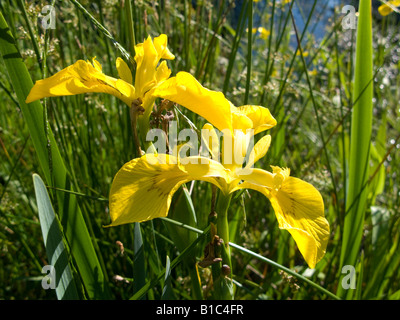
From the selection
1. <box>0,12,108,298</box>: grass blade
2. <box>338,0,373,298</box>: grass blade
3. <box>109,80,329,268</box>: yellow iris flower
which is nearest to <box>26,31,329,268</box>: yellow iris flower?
<box>109,80,329,268</box>: yellow iris flower

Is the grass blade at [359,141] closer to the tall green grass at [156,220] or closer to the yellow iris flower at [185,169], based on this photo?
the tall green grass at [156,220]

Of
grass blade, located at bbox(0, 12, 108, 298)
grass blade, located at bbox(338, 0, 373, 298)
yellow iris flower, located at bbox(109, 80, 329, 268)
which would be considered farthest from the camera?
grass blade, located at bbox(338, 0, 373, 298)

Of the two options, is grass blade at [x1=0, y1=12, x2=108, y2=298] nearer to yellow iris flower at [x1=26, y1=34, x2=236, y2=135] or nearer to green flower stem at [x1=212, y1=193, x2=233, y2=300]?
yellow iris flower at [x1=26, y1=34, x2=236, y2=135]

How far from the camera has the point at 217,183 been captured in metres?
0.62

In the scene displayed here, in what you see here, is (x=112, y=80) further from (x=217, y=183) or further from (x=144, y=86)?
(x=217, y=183)

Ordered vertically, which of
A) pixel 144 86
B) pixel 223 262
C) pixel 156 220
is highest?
pixel 144 86

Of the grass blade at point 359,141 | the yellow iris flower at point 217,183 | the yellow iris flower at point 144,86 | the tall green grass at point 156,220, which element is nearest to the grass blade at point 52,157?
the tall green grass at point 156,220

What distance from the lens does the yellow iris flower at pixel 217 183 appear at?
1.77ft

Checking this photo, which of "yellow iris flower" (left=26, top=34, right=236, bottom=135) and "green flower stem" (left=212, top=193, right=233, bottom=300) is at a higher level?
"yellow iris flower" (left=26, top=34, right=236, bottom=135)

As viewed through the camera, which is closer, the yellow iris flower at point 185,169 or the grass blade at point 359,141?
the yellow iris flower at point 185,169

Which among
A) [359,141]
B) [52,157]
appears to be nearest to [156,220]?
[52,157]

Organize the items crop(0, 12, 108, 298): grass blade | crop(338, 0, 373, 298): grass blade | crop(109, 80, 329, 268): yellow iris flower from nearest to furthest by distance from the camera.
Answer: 1. crop(109, 80, 329, 268): yellow iris flower
2. crop(0, 12, 108, 298): grass blade
3. crop(338, 0, 373, 298): grass blade

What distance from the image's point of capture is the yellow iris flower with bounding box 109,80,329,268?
21.2 inches
